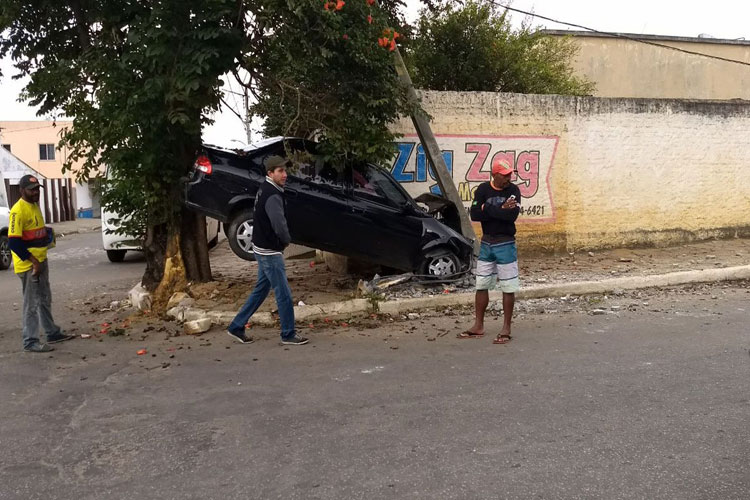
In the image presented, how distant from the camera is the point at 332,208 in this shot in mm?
7734

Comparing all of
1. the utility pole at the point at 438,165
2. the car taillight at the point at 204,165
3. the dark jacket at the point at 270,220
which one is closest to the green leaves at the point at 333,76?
the utility pole at the point at 438,165

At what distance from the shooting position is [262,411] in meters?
4.36

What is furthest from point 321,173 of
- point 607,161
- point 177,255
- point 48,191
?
point 48,191

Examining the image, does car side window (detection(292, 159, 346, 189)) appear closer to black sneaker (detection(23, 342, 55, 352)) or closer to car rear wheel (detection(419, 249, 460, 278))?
car rear wheel (detection(419, 249, 460, 278))

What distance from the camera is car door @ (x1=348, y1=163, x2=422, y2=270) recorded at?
7.83 metres

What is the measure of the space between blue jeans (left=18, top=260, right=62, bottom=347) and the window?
124 ft

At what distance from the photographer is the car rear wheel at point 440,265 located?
810cm

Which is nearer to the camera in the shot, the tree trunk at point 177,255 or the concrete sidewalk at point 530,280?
the concrete sidewalk at point 530,280

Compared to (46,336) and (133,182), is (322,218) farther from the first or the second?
(46,336)

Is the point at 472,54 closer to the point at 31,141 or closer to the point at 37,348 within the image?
the point at 37,348

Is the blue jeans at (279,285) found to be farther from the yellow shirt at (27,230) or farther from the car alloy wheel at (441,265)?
the car alloy wheel at (441,265)

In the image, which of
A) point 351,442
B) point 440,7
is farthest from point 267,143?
point 440,7

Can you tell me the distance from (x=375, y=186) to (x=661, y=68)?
16.9m

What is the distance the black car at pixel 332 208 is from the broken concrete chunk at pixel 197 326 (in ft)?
4.97
